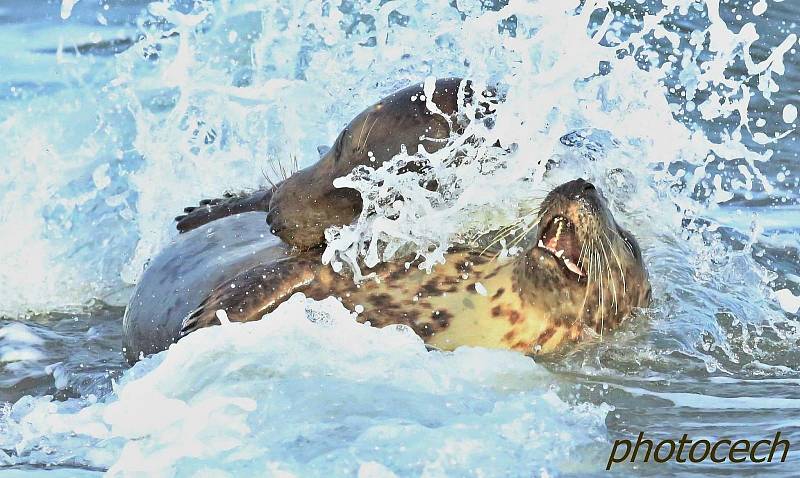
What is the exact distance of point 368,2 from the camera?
1123 centimetres

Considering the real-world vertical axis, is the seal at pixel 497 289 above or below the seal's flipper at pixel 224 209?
above

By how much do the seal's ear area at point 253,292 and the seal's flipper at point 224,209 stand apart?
111cm

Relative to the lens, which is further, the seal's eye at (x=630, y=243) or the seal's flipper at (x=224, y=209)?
the seal's flipper at (x=224, y=209)

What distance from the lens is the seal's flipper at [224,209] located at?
6.81 metres

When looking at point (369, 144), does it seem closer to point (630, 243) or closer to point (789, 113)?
point (630, 243)

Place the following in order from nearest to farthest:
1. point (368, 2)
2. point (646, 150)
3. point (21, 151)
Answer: point (646, 150)
point (21, 151)
point (368, 2)

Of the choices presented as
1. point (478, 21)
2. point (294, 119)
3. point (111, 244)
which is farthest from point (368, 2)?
point (478, 21)

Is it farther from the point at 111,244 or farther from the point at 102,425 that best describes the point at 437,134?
the point at 111,244

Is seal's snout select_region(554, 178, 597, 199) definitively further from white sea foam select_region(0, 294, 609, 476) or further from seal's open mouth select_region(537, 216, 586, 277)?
white sea foam select_region(0, 294, 609, 476)

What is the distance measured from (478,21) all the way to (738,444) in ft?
8.94

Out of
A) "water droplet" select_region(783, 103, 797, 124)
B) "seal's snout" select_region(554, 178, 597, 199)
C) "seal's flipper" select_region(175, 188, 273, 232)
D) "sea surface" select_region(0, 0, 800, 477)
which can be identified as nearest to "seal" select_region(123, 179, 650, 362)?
"seal's snout" select_region(554, 178, 597, 199)

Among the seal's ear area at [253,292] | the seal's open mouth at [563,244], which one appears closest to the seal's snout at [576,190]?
the seal's open mouth at [563,244]

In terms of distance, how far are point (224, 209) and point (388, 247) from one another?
1.35 meters

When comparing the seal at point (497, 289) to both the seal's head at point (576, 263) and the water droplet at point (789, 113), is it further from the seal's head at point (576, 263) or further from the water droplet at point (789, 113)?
the water droplet at point (789, 113)
